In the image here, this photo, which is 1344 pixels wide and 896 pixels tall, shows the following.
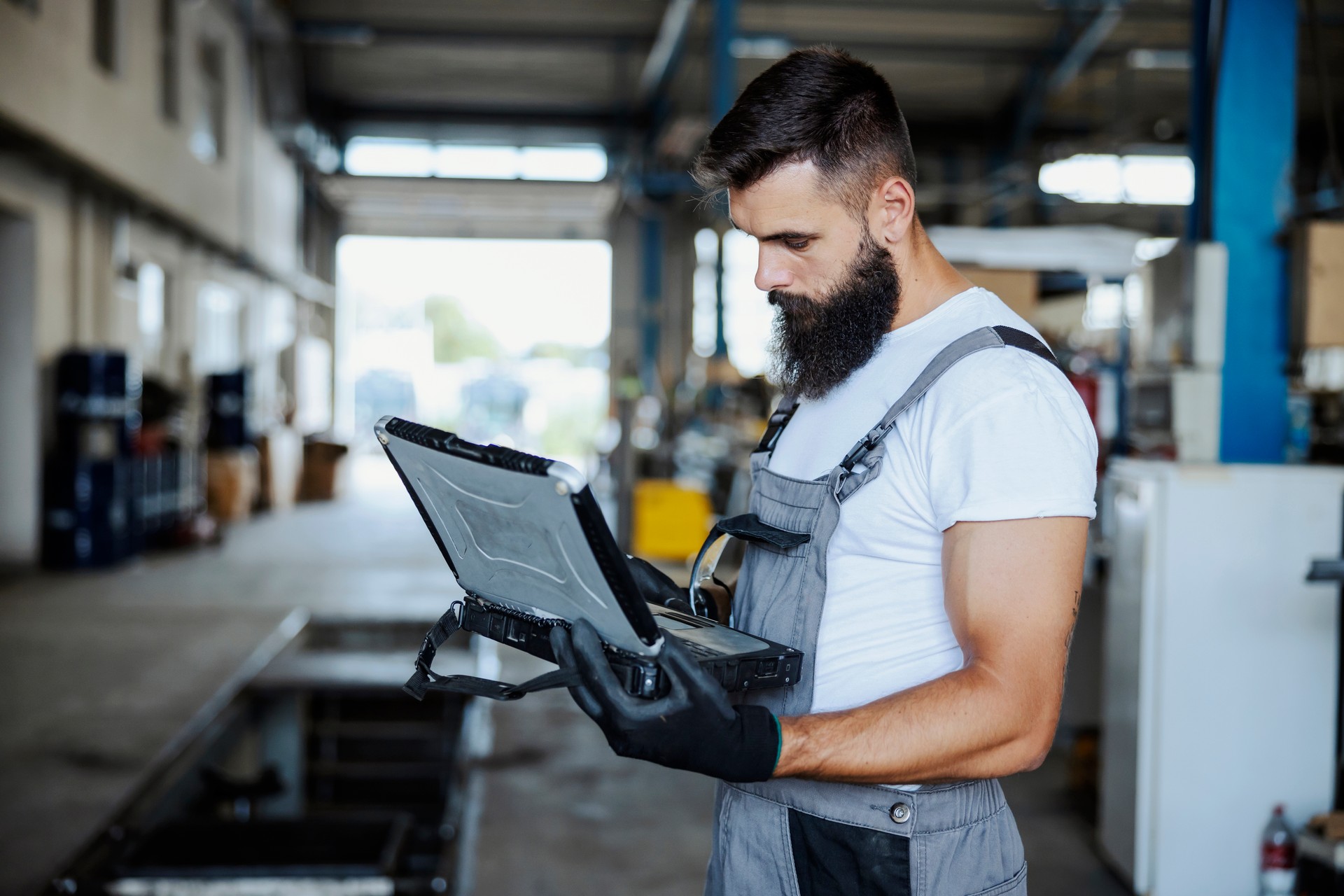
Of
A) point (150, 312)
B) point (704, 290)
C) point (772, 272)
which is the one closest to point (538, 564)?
point (772, 272)

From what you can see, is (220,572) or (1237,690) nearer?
(1237,690)

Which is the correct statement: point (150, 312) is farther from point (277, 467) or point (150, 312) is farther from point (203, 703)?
point (203, 703)

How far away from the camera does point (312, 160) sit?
1458 cm

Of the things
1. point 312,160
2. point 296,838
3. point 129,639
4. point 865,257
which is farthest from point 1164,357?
point 312,160

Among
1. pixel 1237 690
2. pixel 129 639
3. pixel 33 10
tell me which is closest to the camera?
pixel 1237 690

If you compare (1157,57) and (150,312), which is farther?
(1157,57)

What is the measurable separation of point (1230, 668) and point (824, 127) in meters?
2.38

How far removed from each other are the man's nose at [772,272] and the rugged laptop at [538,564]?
1.31 feet

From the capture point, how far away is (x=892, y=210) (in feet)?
3.90

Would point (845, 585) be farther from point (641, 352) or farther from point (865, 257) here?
point (641, 352)

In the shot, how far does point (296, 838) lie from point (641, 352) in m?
13.6

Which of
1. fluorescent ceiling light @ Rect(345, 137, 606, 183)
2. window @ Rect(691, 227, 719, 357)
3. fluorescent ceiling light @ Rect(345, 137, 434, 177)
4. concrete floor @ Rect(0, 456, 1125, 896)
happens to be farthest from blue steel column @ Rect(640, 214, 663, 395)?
concrete floor @ Rect(0, 456, 1125, 896)

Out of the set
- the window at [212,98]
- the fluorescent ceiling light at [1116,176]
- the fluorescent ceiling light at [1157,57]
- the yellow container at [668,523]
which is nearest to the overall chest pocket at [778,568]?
the yellow container at [668,523]

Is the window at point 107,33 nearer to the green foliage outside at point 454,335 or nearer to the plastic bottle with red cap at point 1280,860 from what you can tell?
the plastic bottle with red cap at point 1280,860
